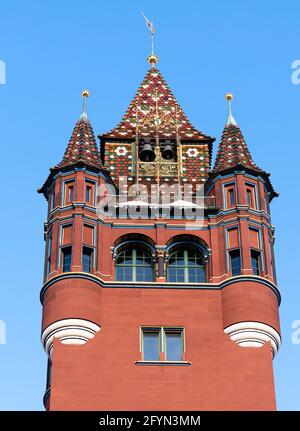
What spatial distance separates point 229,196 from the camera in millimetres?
55812

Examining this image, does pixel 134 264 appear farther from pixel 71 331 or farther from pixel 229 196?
pixel 71 331

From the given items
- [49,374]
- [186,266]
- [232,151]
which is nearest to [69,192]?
[186,266]

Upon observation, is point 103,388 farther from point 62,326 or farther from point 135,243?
point 135,243

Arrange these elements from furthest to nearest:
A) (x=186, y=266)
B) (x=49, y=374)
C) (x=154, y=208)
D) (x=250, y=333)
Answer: (x=154, y=208) → (x=186, y=266) → (x=49, y=374) → (x=250, y=333)

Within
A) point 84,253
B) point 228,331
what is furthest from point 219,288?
point 84,253

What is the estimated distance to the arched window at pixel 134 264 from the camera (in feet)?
178

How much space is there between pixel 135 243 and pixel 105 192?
111 inches

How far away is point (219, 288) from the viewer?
5266 cm

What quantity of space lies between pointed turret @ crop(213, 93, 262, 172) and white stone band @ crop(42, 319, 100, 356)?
10335 mm

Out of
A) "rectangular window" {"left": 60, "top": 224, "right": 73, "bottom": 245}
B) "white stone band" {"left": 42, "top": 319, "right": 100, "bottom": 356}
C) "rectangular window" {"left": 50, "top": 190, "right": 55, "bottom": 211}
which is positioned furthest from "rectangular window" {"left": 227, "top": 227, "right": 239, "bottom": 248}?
"rectangular window" {"left": 50, "top": 190, "right": 55, "bottom": 211}

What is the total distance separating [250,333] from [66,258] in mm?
8499

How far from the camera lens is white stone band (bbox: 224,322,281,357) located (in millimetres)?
50781

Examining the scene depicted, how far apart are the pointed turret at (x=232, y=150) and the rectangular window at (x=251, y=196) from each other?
0.92 m

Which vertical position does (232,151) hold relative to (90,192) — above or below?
above
